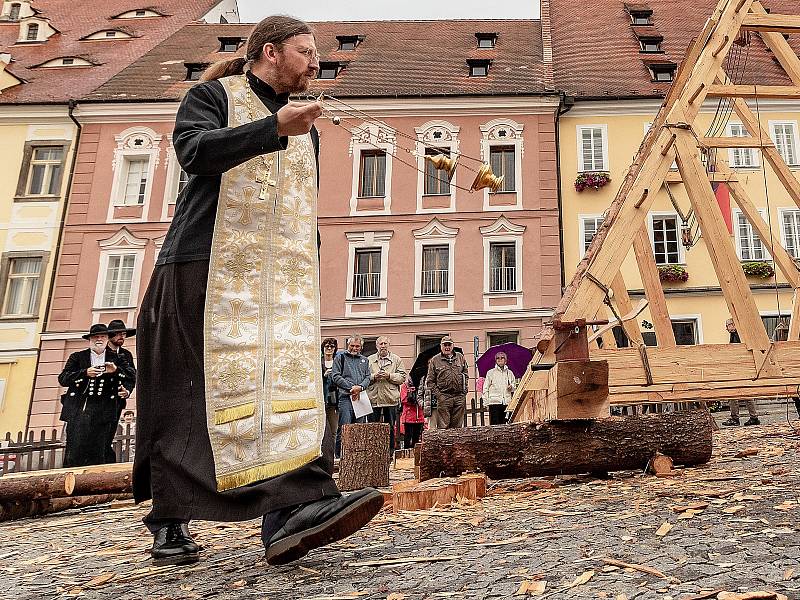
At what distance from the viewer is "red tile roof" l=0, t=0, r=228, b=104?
25609 mm

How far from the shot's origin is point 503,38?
28.2 metres

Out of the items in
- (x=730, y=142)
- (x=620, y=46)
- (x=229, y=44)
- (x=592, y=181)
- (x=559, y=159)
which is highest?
(x=229, y=44)

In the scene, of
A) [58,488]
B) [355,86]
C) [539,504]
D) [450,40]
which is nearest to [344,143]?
[355,86]

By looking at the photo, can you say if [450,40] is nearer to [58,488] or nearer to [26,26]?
[26,26]

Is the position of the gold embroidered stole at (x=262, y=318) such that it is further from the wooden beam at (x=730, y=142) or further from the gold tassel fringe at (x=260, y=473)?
the wooden beam at (x=730, y=142)

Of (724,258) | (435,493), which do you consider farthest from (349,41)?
(435,493)

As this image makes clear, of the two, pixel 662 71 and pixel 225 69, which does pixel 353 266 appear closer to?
pixel 662 71

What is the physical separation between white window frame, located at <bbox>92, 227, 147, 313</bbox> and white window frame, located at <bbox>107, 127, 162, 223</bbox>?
0.90 metres

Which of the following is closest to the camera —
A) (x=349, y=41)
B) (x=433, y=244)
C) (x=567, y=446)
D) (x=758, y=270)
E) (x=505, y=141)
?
(x=567, y=446)

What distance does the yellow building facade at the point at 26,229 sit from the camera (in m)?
22.1

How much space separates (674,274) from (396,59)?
12.0 m

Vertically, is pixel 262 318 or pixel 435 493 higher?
pixel 262 318

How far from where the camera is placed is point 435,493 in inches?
185

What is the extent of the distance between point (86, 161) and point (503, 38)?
596 inches
